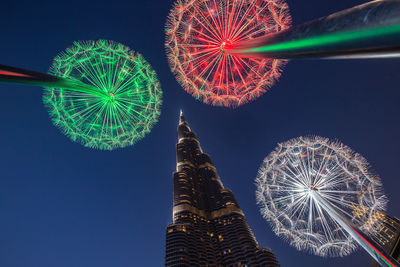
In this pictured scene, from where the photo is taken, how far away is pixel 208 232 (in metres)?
155

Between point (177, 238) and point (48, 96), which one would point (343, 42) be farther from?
point (177, 238)

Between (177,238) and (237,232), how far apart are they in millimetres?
45914

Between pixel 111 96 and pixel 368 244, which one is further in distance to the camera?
pixel 111 96

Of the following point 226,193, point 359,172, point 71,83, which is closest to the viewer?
point 71,83

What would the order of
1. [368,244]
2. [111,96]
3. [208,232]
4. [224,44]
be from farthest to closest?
[208,232] < [111,96] < [224,44] < [368,244]

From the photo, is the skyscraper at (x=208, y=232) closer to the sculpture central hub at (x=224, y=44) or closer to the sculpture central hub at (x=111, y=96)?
the sculpture central hub at (x=111, y=96)

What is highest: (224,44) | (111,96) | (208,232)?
(208,232)

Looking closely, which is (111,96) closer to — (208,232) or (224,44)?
(224,44)

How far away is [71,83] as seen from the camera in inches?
612

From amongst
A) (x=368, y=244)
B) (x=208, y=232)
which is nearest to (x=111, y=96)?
(x=368, y=244)

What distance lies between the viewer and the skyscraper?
124 m

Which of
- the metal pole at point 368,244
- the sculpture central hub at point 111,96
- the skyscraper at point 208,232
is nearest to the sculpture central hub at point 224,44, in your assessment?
the sculpture central hub at point 111,96

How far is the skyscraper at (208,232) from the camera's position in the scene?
12419 cm

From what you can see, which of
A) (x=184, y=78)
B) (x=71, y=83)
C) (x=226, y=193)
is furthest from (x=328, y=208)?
(x=226, y=193)
